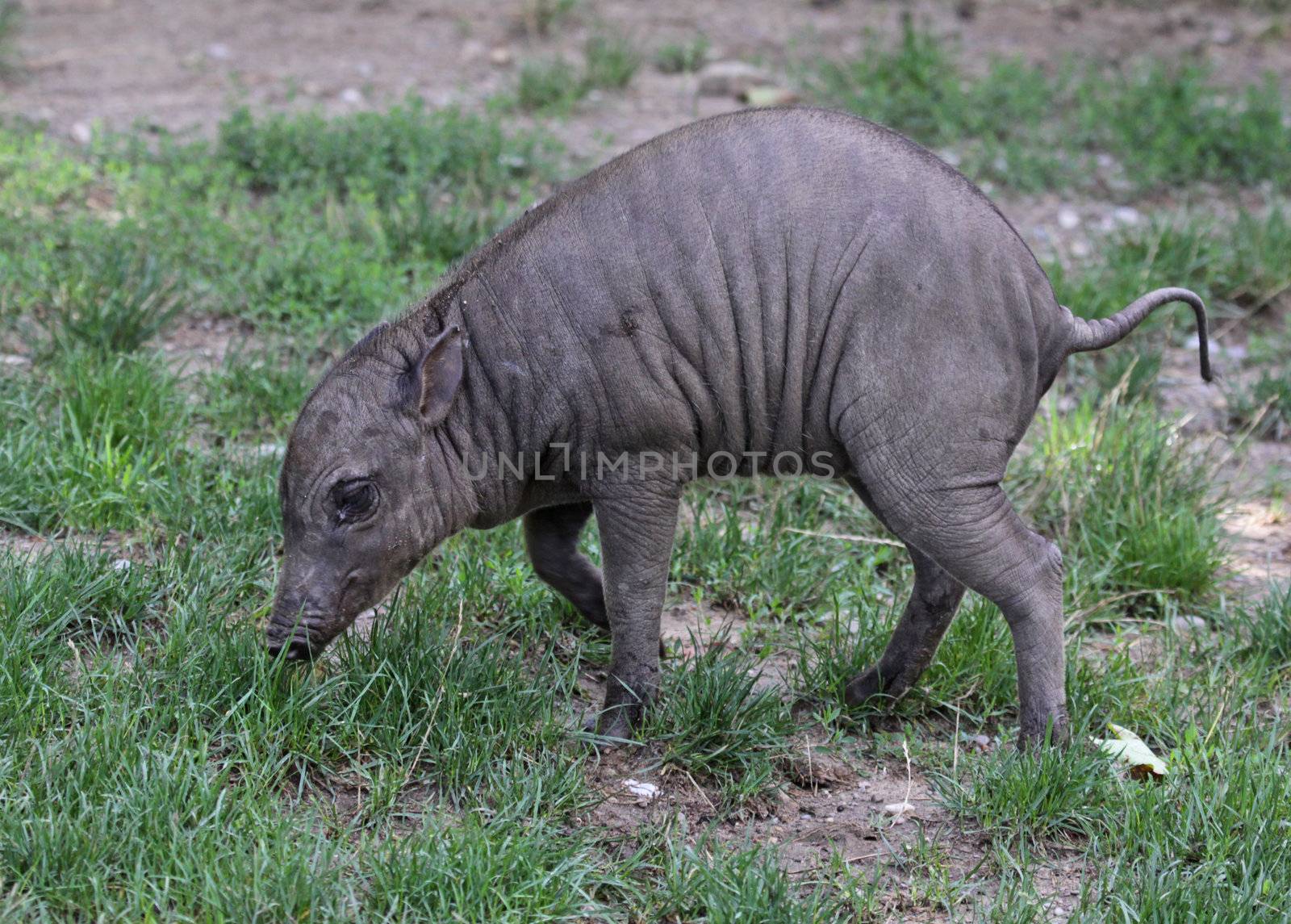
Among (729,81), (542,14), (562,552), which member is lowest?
(562,552)

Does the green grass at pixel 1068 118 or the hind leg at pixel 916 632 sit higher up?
the green grass at pixel 1068 118

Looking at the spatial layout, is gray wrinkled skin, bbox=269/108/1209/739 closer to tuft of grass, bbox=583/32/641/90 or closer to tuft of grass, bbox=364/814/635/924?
tuft of grass, bbox=364/814/635/924

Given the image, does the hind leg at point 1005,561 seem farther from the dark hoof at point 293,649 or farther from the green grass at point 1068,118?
the green grass at point 1068,118

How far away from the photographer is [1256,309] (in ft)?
23.6

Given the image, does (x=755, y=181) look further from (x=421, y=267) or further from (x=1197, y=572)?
(x=421, y=267)

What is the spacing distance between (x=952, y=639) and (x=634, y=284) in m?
1.61

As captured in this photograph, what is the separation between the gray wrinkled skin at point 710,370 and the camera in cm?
396

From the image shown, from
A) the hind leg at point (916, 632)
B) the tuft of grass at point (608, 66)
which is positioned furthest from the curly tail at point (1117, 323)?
the tuft of grass at point (608, 66)

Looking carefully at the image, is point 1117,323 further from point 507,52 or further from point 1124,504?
point 507,52

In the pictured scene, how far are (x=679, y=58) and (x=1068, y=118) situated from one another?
98.1 inches

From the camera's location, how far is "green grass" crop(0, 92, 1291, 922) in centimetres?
351

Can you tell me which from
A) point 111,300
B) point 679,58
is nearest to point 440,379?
point 111,300

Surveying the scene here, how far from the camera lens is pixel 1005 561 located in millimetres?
4043

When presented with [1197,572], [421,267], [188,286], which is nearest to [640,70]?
[421,267]
